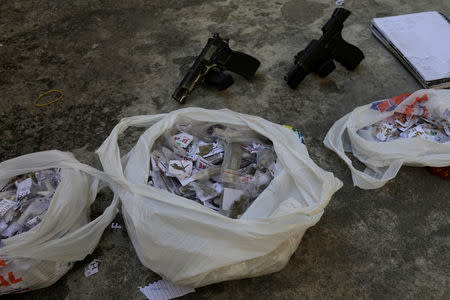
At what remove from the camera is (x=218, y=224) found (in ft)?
3.23

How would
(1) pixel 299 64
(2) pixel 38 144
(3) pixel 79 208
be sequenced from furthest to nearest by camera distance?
(1) pixel 299 64, (2) pixel 38 144, (3) pixel 79 208

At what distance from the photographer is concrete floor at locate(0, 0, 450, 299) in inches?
46.4

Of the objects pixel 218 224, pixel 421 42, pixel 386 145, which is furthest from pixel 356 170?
pixel 421 42

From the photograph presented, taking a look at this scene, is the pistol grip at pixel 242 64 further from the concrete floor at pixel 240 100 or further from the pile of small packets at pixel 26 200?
the pile of small packets at pixel 26 200

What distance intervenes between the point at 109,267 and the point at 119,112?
0.81 metres

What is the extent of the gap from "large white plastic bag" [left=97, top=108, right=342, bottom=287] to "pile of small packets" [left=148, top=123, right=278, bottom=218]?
0.30ft

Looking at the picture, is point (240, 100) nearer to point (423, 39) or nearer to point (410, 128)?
Result: point (410, 128)

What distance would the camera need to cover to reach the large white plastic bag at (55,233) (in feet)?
3.38

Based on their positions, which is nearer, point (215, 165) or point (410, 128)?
point (215, 165)

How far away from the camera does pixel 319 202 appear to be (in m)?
1.02

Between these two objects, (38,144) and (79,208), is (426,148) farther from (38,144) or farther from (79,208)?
(38,144)

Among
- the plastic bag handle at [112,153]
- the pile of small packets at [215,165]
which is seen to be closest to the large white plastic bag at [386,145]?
the pile of small packets at [215,165]

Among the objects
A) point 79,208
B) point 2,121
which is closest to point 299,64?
point 79,208

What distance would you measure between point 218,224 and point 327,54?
1193 mm
